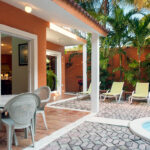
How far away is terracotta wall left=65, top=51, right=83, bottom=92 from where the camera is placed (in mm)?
12141

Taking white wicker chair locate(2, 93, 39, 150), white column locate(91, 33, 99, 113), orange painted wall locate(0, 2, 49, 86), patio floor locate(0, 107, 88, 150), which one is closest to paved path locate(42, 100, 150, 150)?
patio floor locate(0, 107, 88, 150)

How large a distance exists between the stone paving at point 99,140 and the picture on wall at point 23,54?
12.6ft

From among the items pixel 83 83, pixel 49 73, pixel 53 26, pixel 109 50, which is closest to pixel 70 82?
pixel 83 83

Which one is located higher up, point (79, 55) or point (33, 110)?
point (79, 55)

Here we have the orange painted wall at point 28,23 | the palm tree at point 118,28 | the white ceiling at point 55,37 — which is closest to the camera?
the orange painted wall at point 28,23

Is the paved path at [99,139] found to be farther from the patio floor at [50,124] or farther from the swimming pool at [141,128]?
the patio floor at [50,124]

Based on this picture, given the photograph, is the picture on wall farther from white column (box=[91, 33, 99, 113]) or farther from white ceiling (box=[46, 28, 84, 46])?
white column (box=[91, 33, 99, 113])

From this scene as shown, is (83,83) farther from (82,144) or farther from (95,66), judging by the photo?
(82,144)

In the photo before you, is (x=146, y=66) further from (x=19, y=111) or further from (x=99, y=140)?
(x=19, y=111)

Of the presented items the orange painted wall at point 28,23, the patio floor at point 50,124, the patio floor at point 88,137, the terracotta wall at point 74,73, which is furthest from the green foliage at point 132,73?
the orange painted wall at point 28,23

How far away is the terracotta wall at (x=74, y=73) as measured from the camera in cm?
1214

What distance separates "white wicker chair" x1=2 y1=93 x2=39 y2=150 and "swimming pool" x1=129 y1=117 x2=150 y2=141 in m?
2.34

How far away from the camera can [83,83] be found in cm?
1083

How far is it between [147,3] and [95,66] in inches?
233
